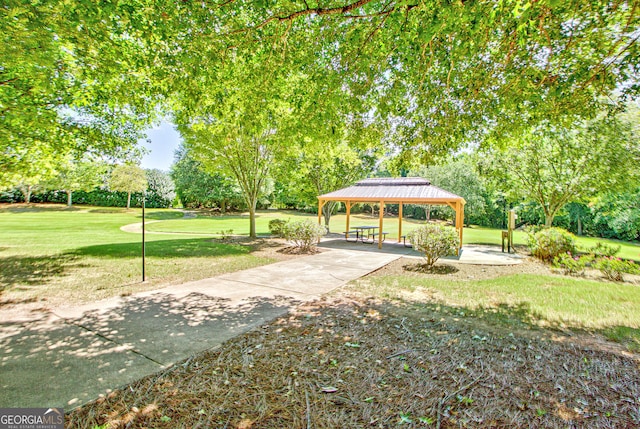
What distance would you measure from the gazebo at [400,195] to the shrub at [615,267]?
5.44 metres

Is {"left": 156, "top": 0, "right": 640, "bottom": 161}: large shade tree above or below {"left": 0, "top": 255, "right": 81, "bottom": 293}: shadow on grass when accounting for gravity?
above

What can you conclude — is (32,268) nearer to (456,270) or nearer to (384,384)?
(384,384)

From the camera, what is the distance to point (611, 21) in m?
5.19

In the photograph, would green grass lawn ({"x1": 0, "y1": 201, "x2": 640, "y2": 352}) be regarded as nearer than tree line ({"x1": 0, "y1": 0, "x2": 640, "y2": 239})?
No

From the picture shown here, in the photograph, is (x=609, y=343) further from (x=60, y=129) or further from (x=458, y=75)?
(x=60, y=129)

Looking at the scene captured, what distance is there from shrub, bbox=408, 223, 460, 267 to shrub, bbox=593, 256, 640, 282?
13.6ft

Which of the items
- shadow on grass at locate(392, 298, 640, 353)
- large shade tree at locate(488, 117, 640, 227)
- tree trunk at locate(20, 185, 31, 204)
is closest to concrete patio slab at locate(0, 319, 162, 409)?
shadow on grass at locate(392, 298, 640, 353)

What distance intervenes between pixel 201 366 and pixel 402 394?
7.10 ft

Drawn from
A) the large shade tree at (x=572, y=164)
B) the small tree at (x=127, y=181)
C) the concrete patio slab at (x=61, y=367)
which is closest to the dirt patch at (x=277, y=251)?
the concrete patio slab at (x=61, y=367)

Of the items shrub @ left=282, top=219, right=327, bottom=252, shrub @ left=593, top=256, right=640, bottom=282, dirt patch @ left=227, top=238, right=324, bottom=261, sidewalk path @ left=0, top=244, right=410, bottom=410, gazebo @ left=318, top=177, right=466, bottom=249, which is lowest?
dirt patch @ left=227, top=238, right=324, bottom=261

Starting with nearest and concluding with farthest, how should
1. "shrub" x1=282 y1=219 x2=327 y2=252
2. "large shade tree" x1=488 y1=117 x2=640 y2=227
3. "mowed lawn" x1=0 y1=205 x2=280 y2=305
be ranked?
"mowed lawn" x1=0 y1=205 x2=280 y2=305 → "shrub" x1=282 y1=219 x2=327 y2=252 → "large shade tree" x1=488 y1=117 x2=640 y2=227

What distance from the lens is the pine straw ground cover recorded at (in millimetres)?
2375

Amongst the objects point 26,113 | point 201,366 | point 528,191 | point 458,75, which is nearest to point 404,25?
point 458,75

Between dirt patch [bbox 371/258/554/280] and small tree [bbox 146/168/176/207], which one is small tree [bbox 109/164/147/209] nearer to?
small tree [bbox 146/168/176/207]
